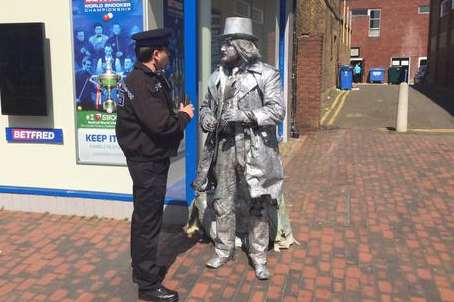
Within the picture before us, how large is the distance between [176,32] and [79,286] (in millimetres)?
2975

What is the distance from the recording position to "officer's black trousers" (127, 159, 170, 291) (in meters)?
3.55

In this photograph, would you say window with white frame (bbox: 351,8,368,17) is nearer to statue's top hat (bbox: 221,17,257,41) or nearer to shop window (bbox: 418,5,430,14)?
shop window (bbox: 418,5,430,14)

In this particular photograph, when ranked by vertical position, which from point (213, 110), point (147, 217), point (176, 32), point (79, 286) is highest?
point (176, 32)

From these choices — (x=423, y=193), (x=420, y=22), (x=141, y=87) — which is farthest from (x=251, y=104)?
(x=420, y=22)

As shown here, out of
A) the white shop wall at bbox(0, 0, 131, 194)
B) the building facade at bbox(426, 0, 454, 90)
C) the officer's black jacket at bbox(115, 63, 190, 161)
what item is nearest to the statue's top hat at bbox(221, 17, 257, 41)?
the officer's black jacket at bbox(115, 63, 190, 161)

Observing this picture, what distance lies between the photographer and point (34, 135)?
214 inches

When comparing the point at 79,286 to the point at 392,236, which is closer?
the point at 79,286

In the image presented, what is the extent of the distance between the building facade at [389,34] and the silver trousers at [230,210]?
42717mm

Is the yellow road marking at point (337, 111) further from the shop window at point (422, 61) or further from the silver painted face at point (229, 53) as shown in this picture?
the shop window at point (422, 61)

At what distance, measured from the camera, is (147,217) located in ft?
11.8

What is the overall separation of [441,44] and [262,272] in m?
31.5

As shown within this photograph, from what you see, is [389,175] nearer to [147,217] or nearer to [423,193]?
[423,193]

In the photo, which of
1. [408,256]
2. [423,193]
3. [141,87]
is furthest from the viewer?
[423,193]

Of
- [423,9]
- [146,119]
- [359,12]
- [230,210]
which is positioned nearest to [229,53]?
[146,119]
